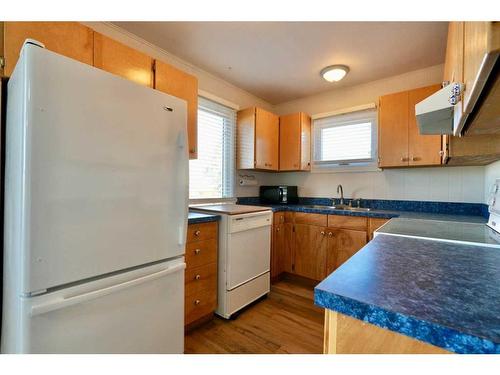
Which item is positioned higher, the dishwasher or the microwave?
the microwave

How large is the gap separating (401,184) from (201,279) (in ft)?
7.76

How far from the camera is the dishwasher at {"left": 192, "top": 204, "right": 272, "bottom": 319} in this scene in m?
1.95

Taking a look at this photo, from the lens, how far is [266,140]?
2996mm

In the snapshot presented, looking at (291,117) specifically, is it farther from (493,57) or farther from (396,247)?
(493,57)

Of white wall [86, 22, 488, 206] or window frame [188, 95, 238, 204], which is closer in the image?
white wall [86, 22, 488, 206]

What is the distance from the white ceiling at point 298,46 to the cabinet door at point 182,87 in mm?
359

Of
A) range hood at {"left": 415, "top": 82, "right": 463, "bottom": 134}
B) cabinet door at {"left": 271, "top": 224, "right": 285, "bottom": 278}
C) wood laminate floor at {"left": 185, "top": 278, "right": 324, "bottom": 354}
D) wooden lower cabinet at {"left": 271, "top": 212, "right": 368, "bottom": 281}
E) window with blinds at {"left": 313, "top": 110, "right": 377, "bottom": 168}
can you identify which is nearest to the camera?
range hood at {"left": 415, "top": 82, "right": 463, "bottom": 134}

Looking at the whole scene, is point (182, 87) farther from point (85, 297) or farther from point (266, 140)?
point (85, 297)

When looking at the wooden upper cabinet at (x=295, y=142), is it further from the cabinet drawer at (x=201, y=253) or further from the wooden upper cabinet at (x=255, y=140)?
the cabinet drawer at (x=201, y=253)

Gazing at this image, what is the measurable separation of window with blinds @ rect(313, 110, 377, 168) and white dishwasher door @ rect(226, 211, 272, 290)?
4.22 feet

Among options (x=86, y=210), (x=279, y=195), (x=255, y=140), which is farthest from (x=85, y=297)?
(x=279, y=195)

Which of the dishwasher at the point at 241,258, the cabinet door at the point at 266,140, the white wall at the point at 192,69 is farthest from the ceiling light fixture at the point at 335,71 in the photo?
the dishwasher at the point at 241,258

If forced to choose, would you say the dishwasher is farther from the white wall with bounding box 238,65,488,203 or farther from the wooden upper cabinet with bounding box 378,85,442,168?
the wooden upper cabinet with bounding box 378,85,442,168

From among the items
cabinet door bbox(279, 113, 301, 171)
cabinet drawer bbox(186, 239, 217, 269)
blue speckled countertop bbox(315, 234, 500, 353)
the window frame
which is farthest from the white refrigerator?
cabinet door bbox(279, 113, 301, 171)
